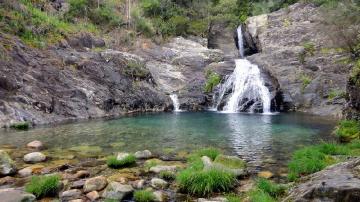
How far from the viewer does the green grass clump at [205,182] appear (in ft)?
28.5

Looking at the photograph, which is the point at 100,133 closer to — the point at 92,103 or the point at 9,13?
the point at 92,103

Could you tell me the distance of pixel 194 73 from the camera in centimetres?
3950

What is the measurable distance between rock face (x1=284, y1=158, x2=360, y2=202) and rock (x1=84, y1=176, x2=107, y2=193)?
4.67 m

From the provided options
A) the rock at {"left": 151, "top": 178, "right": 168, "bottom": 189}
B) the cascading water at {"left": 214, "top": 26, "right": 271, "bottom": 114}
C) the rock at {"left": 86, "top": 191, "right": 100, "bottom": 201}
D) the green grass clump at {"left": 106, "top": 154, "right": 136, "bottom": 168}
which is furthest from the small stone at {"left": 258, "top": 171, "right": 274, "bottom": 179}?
the cascading water at {"left": 214, "top": 26, "right": 271, "bottom": 114}

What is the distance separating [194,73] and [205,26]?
47.8 feet

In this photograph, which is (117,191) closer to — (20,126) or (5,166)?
(5,166)

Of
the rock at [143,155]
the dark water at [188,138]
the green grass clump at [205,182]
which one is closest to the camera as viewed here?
the green grass clump at [205,182]

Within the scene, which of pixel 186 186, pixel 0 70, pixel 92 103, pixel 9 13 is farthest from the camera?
pixel 9 13

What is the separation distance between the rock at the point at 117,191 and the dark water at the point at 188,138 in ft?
14.8

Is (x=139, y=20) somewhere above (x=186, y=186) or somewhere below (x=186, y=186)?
above

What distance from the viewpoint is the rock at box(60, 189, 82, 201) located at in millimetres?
8458

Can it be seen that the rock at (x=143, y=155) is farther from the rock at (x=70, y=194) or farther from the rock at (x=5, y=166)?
the rock at (x=5, y=166)

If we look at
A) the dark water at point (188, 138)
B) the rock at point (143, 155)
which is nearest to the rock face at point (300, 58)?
the dark water at point (188, 138)

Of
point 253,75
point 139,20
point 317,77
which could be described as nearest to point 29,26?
point 139,20
